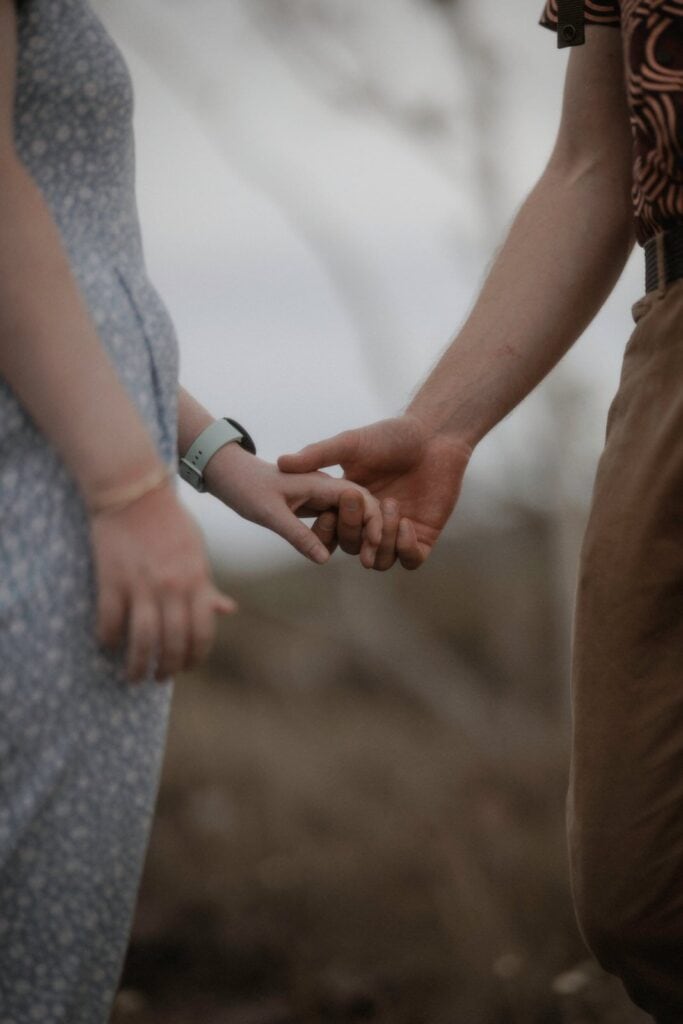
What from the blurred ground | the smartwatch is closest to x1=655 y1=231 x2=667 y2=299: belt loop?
the smartwatch

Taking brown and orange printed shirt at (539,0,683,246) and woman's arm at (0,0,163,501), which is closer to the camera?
woman's arm at (0,0,163,501)

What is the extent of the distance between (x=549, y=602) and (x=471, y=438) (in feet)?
33.0

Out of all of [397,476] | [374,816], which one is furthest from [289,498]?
[374,816]

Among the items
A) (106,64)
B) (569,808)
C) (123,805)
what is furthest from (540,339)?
(123,805)

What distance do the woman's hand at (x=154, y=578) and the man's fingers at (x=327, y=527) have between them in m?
0.79

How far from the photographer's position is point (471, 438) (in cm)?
224

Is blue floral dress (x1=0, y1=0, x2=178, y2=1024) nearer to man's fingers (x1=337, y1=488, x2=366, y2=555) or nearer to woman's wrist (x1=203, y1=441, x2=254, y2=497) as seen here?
woman's wrist (x1=203, y1=441, x2=254, y2=497)

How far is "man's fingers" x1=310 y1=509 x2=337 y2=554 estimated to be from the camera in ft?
6.68

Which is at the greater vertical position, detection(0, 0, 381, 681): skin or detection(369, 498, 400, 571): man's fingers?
detection(0, 0, 381, 681): skin

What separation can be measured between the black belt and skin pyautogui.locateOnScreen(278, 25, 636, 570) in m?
0.42

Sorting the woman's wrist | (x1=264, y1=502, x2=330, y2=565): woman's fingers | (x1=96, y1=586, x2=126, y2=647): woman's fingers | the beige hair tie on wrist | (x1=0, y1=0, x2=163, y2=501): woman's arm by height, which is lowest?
(x1=264, y1=502, x2=330, y2=565): woman's fingers

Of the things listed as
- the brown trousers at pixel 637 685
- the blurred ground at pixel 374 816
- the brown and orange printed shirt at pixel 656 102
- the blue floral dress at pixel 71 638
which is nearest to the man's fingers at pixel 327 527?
the brown trousers at pixel 637 685

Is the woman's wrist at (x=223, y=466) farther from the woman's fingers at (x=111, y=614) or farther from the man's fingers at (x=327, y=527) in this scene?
the woman's fingers at (x=111, y=614)

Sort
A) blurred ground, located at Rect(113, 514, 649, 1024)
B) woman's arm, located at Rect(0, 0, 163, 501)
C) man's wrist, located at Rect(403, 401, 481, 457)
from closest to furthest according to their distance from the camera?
woman's arm, located at Rect(0, 0, 163, 501) < man's wrist, located at Rect(403, 401, 481, 457) < blurred ground, located at Rect(113, 514, 649, 1024)
